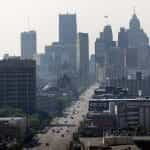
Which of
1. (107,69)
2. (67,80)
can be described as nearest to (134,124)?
(67,80)

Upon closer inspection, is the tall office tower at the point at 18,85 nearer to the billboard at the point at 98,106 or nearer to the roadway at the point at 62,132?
the roadway at the point at 62,132

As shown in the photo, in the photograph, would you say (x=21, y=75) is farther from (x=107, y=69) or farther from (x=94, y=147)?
(x=107, y=69)

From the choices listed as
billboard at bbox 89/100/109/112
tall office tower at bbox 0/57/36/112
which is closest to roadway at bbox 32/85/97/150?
billboard at bbox 89/100/109/112

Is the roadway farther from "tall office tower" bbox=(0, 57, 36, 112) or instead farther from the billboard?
"tall office tower" bbox=(0, 57, 36, 112)

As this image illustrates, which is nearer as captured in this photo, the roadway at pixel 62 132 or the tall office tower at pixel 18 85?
the roadway at pixel 62 132

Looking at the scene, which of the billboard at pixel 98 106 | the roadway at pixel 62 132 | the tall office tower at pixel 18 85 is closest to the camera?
the roadway at pixel 62 132

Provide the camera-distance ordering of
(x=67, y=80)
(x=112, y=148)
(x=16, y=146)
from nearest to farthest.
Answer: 1. (x=112, y=148)
2. (x=16, y=146)
3. (x=67, y=80)

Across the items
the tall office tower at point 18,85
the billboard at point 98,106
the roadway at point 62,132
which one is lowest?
the roadway at point 62,132

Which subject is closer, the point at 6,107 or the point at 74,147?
the point at 74,147

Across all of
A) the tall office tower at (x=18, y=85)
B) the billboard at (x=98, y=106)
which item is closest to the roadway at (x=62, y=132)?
the billboard at (x=98, y=106)
